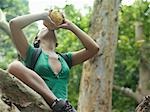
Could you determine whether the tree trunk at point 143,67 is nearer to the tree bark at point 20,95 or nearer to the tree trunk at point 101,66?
the tree trunk at point 101,66

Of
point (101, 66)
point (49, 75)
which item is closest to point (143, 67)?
point (101, 66)

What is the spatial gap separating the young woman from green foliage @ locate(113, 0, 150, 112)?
678 cm

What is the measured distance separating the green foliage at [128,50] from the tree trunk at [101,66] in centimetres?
495

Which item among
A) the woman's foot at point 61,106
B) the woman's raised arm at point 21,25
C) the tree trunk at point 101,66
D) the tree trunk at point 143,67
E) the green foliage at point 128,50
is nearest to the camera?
the woman's foot at point 61,106

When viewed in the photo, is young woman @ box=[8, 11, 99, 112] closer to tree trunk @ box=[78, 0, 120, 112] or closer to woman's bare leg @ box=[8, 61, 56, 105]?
woman's bare leg @ box=[8, 61, 56, 105]

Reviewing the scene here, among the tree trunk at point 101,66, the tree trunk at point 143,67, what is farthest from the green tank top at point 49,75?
the tree trunk at point 143,67

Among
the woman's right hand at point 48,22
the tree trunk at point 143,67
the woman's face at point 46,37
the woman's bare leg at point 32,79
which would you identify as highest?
the woman's right hand at point 48,22

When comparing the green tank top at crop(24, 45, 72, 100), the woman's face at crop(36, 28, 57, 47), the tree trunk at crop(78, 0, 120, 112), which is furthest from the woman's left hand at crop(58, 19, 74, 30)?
the tree trunk at crop(78, 0, 120, 112)

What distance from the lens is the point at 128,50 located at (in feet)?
36.2

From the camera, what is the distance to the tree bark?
297cm

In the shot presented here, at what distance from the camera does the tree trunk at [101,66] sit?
192 inches

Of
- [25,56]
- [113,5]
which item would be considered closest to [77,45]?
[113,5]

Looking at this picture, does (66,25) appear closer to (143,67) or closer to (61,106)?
(61,106)

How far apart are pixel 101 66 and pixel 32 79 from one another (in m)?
2.00
